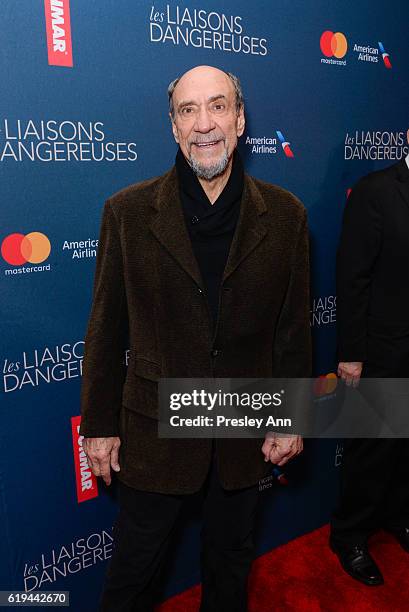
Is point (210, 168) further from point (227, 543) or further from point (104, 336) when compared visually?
point (227, 543)

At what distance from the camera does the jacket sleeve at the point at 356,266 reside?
7.39 ft

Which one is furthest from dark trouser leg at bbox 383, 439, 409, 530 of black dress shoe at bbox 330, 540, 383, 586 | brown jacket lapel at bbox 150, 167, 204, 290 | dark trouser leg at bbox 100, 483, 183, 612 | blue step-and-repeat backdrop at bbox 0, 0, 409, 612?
brown jacket lapel at bbox 150, 167, 204, 290

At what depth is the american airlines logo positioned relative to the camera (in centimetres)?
173

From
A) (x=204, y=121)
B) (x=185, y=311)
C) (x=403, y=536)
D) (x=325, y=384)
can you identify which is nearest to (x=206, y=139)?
(x=204, y=121)

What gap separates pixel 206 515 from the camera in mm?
1892

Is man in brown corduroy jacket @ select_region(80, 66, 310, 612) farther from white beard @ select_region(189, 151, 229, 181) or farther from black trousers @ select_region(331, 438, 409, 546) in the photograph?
black trousers @ select_region(331, 438, 409, 546)

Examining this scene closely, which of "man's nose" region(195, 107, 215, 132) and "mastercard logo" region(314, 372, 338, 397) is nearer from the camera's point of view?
"man's nose" region(195, 107, 215, 132)

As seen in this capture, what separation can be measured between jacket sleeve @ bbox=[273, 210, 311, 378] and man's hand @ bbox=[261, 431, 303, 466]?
0.19 m

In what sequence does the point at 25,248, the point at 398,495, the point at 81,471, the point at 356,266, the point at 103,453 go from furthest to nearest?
1. the point at 398,495
2. the point at 356,266
3. the point at 81,471
4. the point at 25,248
5. the point at 103,453

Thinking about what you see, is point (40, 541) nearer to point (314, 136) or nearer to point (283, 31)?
point (314, 136)

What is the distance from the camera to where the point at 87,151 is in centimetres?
188

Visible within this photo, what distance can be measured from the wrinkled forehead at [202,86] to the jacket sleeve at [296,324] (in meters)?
0.44

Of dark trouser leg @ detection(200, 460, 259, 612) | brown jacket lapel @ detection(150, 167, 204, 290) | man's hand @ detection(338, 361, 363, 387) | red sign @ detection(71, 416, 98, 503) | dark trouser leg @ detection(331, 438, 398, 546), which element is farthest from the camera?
dark trouser leg @ detection(331, 438, 398, 546)

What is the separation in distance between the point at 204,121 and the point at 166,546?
1.26 m
